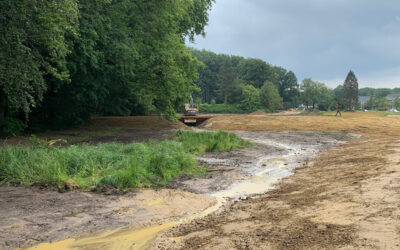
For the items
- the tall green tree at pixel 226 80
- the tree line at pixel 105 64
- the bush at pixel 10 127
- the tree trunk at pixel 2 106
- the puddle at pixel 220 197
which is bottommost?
the puddle at pixel 220 197

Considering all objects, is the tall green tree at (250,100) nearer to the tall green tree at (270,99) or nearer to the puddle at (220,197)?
the tall green tree at (270,99)

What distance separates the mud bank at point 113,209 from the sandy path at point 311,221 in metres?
0.58

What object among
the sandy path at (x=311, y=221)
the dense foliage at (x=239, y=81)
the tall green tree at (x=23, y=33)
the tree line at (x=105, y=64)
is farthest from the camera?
the dense foliage at (x=239, y=81)

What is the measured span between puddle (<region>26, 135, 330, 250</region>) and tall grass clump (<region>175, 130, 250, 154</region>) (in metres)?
2.10

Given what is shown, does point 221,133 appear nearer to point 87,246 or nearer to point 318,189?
point 318,189

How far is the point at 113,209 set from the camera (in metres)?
6.66

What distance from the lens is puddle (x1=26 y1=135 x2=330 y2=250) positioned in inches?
199

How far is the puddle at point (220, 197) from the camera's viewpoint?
504cm

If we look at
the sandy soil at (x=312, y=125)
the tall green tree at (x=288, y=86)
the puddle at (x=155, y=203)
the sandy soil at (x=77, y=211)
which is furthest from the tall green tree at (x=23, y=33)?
the tall green tree at (x=288, y=86)

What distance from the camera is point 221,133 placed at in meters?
18.2

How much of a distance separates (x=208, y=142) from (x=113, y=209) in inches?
404

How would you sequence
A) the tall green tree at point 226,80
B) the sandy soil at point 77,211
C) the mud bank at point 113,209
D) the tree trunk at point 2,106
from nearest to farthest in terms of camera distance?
the mud bank at point 113,209, the sandy soil at point 77,211, the tree trunk at point 2,106, the tall green tree at point 226,80

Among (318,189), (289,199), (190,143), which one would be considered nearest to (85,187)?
(289,199)

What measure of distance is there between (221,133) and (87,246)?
13530 mm
